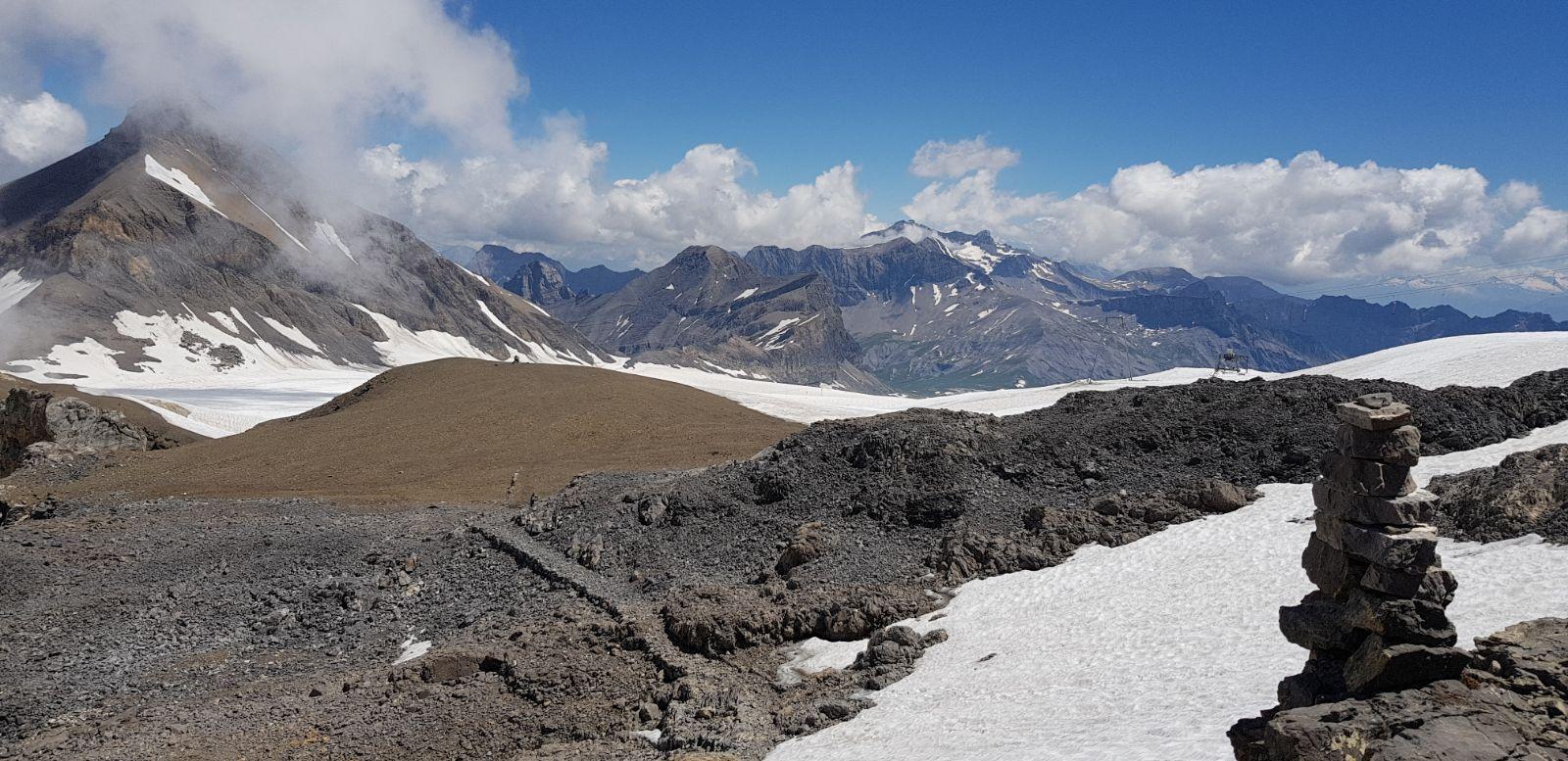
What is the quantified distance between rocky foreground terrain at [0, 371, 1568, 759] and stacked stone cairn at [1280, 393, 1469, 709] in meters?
0.79

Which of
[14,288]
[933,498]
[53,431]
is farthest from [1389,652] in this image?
[14,288]

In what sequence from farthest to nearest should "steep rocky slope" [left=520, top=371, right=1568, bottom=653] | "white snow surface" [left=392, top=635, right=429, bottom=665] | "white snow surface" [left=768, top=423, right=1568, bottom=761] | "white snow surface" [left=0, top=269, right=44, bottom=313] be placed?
"white snow surface" [left=0, top=269, right=44, bottom=313] < "steep rocky slope" [left=520, top=371, right=1568, bottom=653] < "white snow surface" [left=392, top=635, right=429, bottom=665] < "white snow surface" [left=768, top=423, right=1568, bottom=761]

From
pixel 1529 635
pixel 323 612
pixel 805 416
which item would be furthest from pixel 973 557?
pixel 805 416

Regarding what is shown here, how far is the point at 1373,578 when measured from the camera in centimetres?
898

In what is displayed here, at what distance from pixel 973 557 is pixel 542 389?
39792mm

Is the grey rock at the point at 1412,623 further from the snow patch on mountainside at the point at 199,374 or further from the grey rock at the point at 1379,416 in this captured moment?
the snow patch on mountainside at the point at 199,374

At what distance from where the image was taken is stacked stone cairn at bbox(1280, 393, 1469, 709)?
8.55m

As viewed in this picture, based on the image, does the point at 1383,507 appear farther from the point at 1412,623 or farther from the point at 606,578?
the point at 606,578

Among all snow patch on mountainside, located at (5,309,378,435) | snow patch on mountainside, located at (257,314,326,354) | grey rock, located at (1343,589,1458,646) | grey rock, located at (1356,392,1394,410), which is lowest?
grey rock, located at (1343,589,1458,646)

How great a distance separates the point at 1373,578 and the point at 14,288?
199626 mm

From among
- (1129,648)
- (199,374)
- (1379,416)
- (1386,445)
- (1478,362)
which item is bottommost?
(1129,648)

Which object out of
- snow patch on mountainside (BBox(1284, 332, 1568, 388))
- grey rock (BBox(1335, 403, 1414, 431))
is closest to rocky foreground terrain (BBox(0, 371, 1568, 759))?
grey rock (BBox(1335, 403, 1414, 431))

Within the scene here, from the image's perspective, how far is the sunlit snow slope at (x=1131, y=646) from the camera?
10875 millimetres

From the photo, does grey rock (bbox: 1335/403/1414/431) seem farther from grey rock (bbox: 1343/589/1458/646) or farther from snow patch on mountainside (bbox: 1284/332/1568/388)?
snow patch on mountainside (bbox: 1284/332/1568/388)
